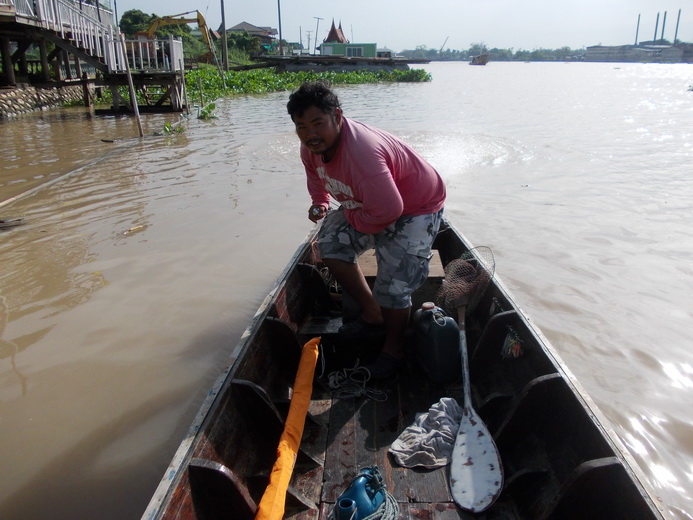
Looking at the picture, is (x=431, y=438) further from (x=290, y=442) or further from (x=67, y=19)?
(x=67, y=19)

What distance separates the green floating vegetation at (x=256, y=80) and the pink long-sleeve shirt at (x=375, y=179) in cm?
1315

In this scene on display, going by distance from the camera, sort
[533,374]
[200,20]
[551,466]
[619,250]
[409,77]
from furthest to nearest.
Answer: [409,77], [200,20], [619,250], [533,374], [551,466]

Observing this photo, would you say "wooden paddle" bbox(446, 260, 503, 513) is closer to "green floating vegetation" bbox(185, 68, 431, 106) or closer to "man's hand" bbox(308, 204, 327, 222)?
"man's hand" bbox(308, 204, 327, 222)

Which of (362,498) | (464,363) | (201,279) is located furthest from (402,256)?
(201,279)

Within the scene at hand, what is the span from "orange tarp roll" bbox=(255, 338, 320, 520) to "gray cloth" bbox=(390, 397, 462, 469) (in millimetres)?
485

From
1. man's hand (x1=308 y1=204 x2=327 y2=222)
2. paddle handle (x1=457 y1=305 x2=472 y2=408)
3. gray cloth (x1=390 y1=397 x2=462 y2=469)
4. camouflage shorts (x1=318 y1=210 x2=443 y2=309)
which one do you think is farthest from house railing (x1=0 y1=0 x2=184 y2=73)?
gray cloth (x1=390 y1=397 x2=462 y2=469)

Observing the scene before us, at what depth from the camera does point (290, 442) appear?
7.45ft

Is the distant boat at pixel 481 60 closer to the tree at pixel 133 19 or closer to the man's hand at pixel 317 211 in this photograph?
the tree at pixel 133 19

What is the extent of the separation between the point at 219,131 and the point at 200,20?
15.5 m

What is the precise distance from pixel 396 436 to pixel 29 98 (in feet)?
56.5

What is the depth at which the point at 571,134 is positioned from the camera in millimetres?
14031

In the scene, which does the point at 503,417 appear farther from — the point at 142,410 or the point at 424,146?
the point at 424,146

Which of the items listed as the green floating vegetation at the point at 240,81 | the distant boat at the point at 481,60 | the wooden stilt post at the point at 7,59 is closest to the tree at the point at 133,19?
the green floating vegetation at the point at 240,81

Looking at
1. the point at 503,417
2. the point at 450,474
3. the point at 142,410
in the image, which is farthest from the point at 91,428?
the point at 503,417
